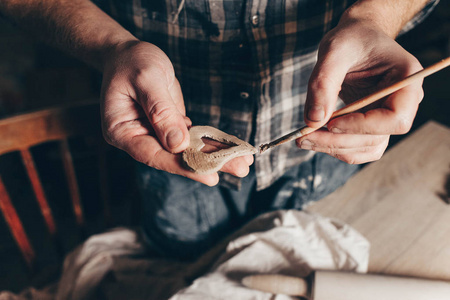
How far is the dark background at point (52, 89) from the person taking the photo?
2.79m

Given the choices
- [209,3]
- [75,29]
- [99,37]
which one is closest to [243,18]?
[209,3]

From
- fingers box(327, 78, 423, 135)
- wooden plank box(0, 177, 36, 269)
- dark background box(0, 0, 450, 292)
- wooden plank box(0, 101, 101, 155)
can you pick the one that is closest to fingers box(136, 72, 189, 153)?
fingers box(327, 78, 423, 135)

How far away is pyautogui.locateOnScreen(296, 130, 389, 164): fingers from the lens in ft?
2.99

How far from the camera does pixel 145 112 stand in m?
0.94

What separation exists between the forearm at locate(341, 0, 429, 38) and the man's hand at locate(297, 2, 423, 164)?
1.7 inches

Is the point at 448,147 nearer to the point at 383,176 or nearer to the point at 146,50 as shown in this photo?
the point at 383,176

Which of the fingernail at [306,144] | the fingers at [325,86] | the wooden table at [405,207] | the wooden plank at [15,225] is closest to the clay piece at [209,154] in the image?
the fingernail at [306,144]

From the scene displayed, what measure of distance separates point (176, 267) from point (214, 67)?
3.10 feet

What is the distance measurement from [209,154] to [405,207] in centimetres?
88

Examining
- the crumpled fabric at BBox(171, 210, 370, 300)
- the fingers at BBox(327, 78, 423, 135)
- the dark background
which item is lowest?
the dark background

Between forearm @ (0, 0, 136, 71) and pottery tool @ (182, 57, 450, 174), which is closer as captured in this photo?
pottery tool @ (182, 57, 450, 174)

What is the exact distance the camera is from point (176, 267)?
1.53 meters

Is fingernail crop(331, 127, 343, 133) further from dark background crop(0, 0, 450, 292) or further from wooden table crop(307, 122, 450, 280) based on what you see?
dark background crop(0, 0, 450, 292)

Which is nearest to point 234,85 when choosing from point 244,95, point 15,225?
point 244,95
